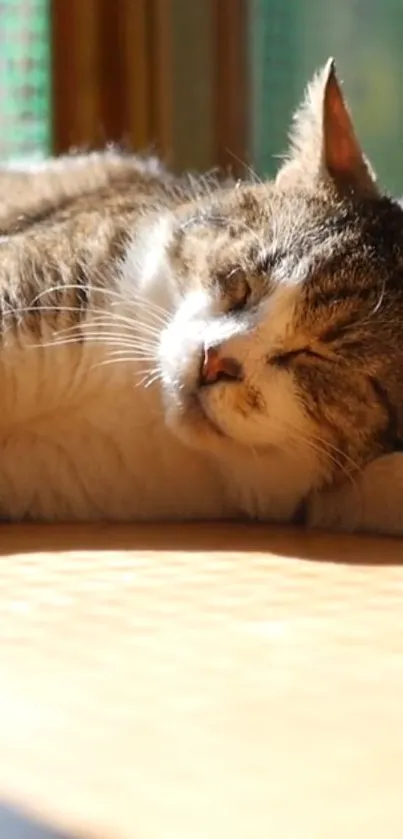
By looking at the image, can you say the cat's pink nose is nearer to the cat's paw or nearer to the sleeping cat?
the sleeping cat

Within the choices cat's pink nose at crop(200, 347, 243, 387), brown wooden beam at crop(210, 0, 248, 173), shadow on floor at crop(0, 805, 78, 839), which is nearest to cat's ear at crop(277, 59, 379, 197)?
cat's pink nose at crop(200, 347, 243, 387)

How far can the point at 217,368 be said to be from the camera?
108 cm

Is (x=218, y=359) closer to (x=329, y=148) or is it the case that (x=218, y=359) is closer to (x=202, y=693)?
(x=329, y=148)

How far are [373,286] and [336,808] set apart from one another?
0.77 meters

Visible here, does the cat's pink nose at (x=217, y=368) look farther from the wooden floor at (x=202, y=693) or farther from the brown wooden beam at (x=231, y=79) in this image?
the brown wooden beam at (x=231, y=79)

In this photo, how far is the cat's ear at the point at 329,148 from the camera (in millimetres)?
1300

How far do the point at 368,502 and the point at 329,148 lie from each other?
0.44 m

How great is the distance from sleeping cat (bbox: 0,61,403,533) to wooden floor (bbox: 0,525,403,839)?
174mm

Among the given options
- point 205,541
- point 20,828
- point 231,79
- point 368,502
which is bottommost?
point 20,828

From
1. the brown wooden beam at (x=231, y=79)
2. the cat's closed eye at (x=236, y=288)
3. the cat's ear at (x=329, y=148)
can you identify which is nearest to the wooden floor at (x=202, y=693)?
the cat's closed eye at (x=236, y=288)

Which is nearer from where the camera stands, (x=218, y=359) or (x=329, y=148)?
(x=218, y=359)

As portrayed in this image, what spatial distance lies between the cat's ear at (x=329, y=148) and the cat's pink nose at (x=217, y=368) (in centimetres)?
33

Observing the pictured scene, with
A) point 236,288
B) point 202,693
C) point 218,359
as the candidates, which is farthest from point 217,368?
point 202,693

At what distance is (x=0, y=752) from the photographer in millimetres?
542
